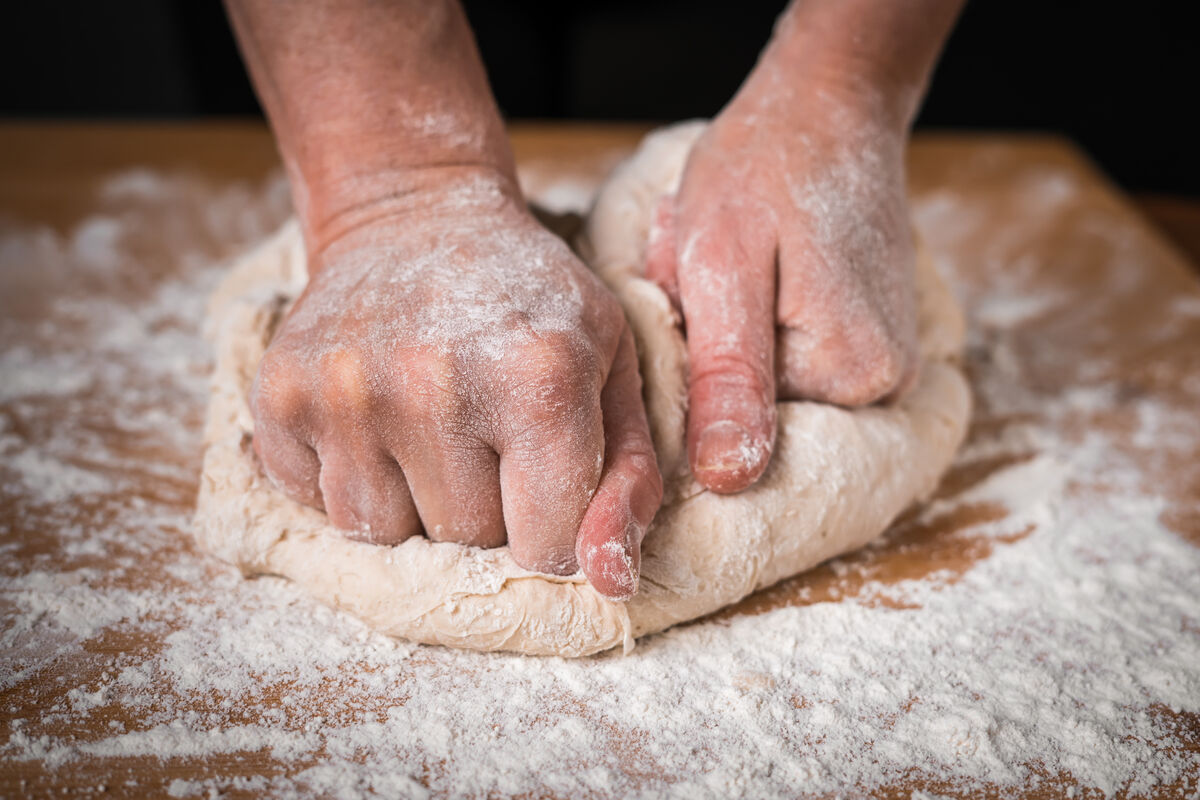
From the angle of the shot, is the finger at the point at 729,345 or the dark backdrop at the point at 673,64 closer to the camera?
the finger at the point at 729,345

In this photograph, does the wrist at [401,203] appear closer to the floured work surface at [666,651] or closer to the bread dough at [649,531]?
the bread dough at [649,531]

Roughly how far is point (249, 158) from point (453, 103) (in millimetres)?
1504

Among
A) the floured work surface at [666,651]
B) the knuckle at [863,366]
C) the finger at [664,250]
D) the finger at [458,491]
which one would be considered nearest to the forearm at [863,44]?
the finger at [664,250]

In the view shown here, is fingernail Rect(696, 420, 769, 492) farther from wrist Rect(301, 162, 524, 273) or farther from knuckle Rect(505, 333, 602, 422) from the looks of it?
wrist Rect(301, 162, 524, 273)

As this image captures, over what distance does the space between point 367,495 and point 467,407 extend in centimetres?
15

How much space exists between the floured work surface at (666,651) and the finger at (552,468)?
0.47 ft

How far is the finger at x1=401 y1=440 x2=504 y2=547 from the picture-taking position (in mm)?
972

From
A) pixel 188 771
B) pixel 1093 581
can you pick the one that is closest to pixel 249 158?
pixel 188 771

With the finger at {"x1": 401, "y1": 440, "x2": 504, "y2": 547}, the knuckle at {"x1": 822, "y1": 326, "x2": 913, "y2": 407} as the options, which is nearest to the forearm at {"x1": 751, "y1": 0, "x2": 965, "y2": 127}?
the knuckle at {"x1": 822, "y1": 326, "x2": 913, "y2": 407}

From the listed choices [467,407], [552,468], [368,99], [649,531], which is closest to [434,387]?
[467,407]

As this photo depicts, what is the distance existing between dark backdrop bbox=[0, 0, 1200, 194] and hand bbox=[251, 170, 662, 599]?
2103 mm

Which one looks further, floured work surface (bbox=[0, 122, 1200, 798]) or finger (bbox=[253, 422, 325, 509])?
finger (bbox=[253, 422, 325, 509])

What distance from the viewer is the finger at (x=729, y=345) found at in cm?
106

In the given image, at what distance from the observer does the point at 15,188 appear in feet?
7.31
